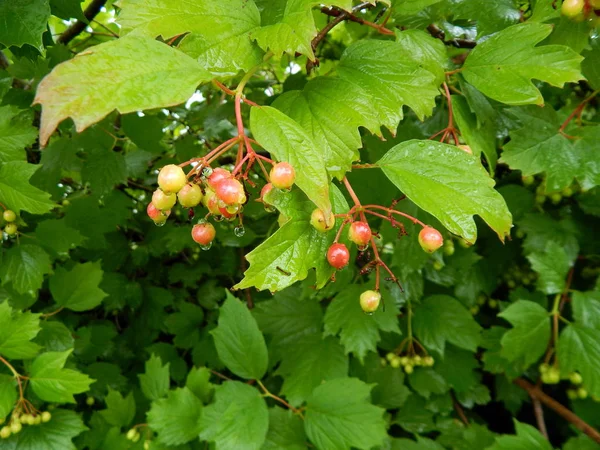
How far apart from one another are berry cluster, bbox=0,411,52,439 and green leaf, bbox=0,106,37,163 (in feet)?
2.39

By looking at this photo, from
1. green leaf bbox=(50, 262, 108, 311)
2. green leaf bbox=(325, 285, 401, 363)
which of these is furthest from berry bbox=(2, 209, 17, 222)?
green leaf bbox=(325, 285, 401, 363)

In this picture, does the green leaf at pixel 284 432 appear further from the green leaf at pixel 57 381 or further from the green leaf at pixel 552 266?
the green leaf at pixel 552 266

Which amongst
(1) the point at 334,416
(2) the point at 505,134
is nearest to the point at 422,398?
(1) the point at 334,416

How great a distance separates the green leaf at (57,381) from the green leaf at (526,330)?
1.28 metres

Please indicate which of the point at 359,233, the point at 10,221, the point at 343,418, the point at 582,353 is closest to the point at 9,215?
the point at 10,221

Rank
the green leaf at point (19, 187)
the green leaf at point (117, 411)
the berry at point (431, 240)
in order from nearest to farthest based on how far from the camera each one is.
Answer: the berry at point (431, 240) < the green leaf at point (19, 187) < the green leaf at point (117, 411)

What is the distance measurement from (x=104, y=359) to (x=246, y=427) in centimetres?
106

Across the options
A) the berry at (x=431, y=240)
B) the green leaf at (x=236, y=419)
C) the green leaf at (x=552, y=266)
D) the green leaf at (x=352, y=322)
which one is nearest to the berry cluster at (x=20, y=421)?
the green leaf at (x=236, y=419)

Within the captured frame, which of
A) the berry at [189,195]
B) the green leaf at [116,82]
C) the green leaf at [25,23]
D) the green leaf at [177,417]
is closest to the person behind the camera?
the green leaf at [116,82]

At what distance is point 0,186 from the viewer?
40.2 inches

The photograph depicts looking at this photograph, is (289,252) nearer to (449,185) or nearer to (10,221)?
(449,185)

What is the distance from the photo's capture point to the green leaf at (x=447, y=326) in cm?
153

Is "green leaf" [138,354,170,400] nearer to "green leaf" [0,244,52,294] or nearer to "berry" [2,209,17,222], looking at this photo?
"green leaf" [0,244,52,294]

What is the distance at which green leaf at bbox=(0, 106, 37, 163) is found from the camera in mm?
1095
